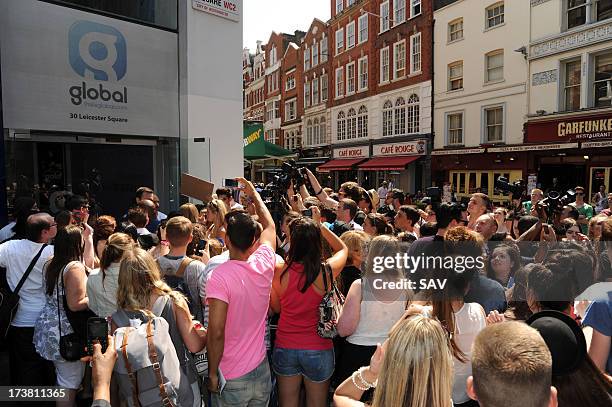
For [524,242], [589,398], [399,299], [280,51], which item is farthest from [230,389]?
[280,51]

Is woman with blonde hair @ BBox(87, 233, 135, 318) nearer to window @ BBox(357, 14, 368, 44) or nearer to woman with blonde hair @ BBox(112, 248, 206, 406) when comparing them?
woman with blonde hair @ BBox(112, 248, 206, 406)

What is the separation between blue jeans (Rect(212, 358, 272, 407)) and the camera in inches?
103

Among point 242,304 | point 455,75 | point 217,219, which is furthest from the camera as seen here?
point 455,75

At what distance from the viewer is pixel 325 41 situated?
31547mm

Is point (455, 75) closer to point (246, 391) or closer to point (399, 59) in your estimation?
point (399, 59)

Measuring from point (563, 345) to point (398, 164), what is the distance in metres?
21.6

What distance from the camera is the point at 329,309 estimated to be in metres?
2.92

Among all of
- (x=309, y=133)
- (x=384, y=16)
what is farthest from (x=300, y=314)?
(x=309, y=133)

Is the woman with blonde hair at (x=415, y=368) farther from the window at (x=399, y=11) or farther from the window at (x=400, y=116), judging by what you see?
the window at (x=399, y=11)

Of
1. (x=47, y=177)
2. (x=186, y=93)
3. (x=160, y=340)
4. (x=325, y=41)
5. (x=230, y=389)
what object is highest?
(x=325, y=41)

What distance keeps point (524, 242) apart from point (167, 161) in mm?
8877

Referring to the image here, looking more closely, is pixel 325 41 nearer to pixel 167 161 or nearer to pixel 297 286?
pixel 167 161

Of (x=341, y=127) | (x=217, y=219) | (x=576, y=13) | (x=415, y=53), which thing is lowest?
(x=217, y=219)

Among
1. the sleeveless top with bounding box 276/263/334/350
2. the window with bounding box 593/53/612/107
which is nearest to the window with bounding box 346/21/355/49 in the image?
the window with bounding box 593/53/612/107
